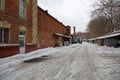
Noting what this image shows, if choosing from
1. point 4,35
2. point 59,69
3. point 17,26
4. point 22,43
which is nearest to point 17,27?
point 17,26

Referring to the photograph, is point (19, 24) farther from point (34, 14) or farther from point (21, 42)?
point (34, 14)

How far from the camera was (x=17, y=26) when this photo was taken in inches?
657

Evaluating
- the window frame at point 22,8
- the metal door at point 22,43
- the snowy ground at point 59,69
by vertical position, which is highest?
the window frame at point 22,8

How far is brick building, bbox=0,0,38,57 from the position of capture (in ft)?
46.6

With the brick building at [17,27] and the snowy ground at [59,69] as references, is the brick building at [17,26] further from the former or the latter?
the snowy ground at [59,69]

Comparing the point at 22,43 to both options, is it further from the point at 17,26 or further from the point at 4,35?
the point at 4,35

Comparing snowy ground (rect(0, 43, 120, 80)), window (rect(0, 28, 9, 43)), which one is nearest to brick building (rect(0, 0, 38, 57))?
window (rect(0, 28, 9, 43))

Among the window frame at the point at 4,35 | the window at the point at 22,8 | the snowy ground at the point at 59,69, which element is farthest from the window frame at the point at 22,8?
the snowy ground at the point at 59,69

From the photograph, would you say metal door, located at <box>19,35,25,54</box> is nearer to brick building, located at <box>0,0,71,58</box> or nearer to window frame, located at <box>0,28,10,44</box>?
brick building, located at <box>0,0,71,58</box>

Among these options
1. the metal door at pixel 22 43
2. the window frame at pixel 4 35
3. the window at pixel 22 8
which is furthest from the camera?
the window at pixel 22 8

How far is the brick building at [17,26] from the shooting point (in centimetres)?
1420

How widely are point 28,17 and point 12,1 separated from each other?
4.18 metres

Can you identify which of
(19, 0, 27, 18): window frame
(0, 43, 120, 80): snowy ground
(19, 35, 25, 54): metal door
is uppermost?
(19, 0, 27, 18): window frame

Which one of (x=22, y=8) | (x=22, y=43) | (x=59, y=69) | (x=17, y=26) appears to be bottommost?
(x=59, y=69)
